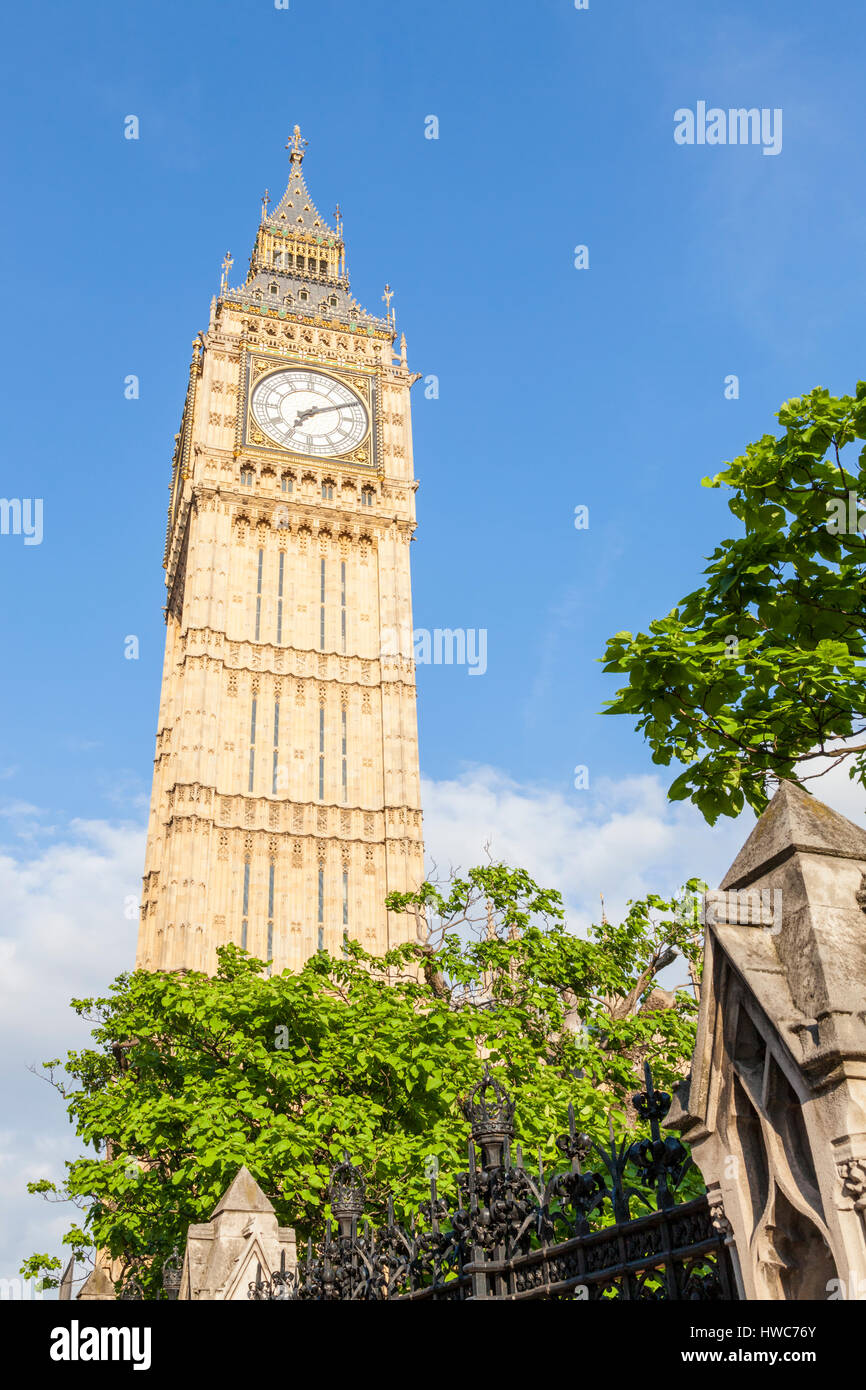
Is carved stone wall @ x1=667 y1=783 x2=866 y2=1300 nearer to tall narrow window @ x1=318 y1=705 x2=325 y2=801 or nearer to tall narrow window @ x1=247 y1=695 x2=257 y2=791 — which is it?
tall narrow window @ x1=247 y1=695 x2=257 y2=791

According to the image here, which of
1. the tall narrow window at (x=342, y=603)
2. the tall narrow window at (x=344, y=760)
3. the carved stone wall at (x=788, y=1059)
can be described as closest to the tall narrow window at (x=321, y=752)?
the tall narrow window at (x=344, y=760)

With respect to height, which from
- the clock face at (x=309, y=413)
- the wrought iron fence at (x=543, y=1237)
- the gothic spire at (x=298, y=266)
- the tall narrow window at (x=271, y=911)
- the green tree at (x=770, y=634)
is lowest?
the wrought iron fence at (x=543, y=1237)

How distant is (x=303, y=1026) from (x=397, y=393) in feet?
128

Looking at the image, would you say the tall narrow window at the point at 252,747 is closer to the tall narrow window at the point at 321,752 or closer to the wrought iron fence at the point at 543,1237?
the tall narrow window at the point at 321,752

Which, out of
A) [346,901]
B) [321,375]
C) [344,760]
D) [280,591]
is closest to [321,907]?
[346,901]

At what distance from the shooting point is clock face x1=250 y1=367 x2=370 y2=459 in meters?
51.5

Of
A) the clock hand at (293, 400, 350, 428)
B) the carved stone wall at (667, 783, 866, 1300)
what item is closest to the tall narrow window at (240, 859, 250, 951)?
the clock hand at (293, 400, 350, 428)

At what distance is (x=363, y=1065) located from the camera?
62.4ft

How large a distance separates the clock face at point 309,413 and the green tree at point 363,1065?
1279 inches

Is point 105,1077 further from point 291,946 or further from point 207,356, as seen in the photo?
point 207,356

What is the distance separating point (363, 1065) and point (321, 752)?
2843 centimetres

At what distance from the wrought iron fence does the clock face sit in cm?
4610

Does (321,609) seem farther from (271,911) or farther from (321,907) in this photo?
(271,911)

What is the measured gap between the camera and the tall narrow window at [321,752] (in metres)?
46.2
